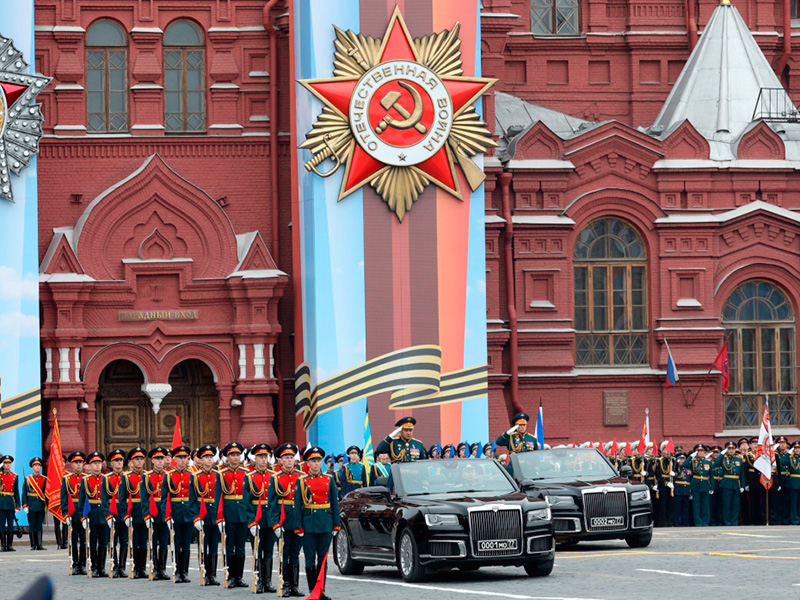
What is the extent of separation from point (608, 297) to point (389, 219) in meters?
5.73

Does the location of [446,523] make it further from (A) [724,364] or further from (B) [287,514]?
(A) [724,364]

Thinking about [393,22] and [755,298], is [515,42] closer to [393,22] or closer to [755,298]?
[393,22]

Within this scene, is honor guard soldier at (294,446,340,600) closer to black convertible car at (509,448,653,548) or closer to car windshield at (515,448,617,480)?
black convertible car at (509,448,653,548)

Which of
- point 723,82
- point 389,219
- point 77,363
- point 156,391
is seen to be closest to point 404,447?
point 389,219

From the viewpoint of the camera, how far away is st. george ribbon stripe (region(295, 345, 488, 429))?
29.8m

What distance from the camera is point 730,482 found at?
27.5m

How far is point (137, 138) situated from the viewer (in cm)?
3158

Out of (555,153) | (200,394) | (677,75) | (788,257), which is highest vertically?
(677,75)

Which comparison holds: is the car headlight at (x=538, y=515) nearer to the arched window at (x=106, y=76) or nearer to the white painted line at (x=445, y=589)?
the white painted line at (x=445, y=589)

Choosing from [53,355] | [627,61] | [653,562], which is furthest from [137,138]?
[653,562]

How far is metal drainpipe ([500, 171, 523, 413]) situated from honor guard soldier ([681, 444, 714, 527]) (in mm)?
5405

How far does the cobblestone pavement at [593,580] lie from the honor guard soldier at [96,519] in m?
0.33

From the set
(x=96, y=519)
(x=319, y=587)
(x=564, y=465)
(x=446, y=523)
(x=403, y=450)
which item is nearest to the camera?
(x=319, y=587)

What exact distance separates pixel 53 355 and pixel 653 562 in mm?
16469
